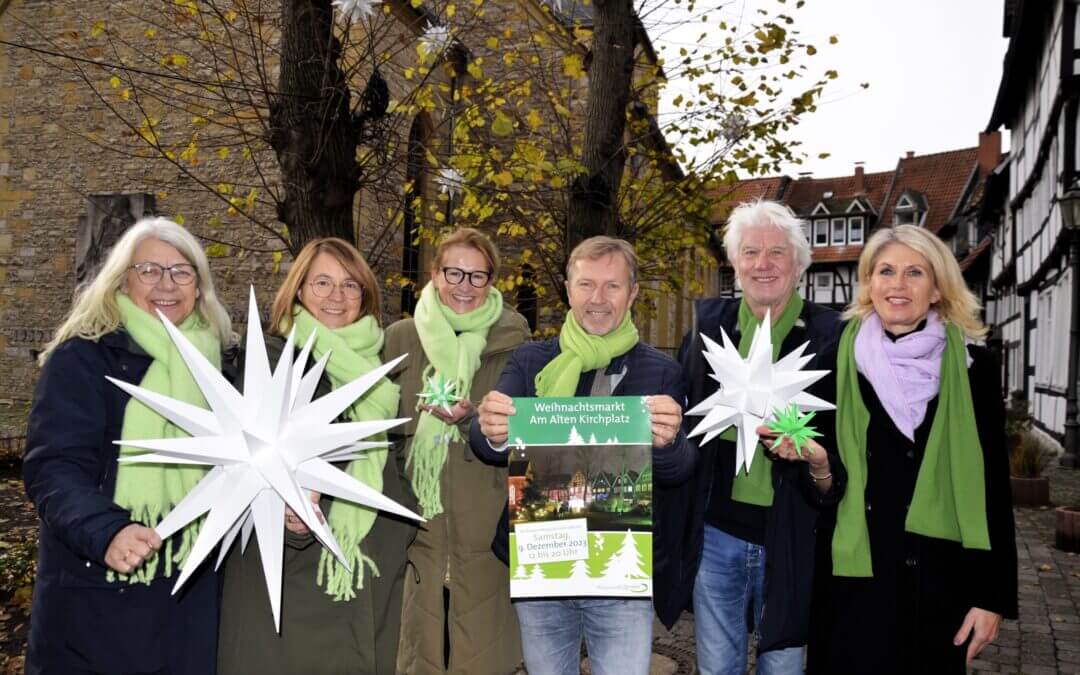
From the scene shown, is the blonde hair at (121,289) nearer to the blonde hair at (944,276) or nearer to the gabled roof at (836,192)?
the blonde hair at (944,276)

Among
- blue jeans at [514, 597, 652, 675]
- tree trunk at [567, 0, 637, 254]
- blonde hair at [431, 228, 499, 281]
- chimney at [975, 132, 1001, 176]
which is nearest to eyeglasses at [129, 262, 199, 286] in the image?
blonde hair at [431, 228, 499, 281]

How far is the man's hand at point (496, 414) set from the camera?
2482 mm

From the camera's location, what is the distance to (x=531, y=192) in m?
7.36

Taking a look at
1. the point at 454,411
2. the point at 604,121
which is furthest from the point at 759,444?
the point at 604,121

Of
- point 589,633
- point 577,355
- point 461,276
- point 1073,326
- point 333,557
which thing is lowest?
point 589,633

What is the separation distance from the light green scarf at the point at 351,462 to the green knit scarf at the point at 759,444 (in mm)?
1201

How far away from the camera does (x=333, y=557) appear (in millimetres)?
2582

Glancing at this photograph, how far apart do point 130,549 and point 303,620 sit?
26.2 inches

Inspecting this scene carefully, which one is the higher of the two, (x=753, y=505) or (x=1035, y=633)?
(x=753, y=505)

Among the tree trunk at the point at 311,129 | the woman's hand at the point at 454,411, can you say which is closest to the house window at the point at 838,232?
the tree trunk at the point at 311,129

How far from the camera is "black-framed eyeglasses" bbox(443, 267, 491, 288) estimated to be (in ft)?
10.4

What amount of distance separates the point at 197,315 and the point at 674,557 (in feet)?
5.74

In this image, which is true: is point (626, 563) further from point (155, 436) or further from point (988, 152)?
point (988, 152)

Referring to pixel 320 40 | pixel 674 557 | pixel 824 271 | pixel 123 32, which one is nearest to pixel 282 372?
pixel 674 557
